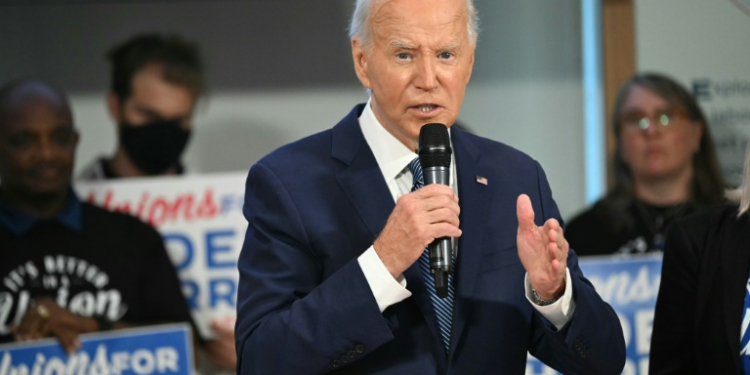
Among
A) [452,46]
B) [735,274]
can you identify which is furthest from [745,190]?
[452,46]

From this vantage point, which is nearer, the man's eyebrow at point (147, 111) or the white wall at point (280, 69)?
the man's eyebrow at point (147, 111)

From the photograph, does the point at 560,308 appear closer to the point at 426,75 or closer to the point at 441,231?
the point at 441,231

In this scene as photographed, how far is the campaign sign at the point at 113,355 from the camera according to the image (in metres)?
4.37

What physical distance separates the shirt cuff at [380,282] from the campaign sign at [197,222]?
9.98 ft

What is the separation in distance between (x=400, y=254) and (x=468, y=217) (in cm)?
27

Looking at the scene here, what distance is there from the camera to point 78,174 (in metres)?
4.86

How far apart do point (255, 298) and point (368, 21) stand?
0.62m

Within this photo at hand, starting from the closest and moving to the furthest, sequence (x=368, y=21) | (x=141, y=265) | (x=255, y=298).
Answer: (x=255, y=298)
(x=368, y=21)
(x=141, y=265)

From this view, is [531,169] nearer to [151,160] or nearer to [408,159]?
[408,159]

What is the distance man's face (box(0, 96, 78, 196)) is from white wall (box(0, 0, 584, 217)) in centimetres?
26

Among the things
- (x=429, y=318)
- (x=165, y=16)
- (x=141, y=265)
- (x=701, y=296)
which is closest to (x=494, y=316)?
(x=429, y=318)

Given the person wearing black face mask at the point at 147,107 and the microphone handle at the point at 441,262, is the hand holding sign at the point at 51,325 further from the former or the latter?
the microphone handle at the point at 441,262

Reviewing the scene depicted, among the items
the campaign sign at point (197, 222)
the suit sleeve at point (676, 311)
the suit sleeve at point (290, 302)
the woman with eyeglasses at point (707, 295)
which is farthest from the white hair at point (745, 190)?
the campaign sign at point (197, 222)

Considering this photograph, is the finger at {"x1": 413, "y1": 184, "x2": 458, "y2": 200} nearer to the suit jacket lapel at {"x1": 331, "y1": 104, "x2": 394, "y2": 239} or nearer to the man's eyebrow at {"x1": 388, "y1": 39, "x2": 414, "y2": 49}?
the suit jacket lapel at {"x1": 331, "y1": 104, "x2": 394, "y2": 239}
